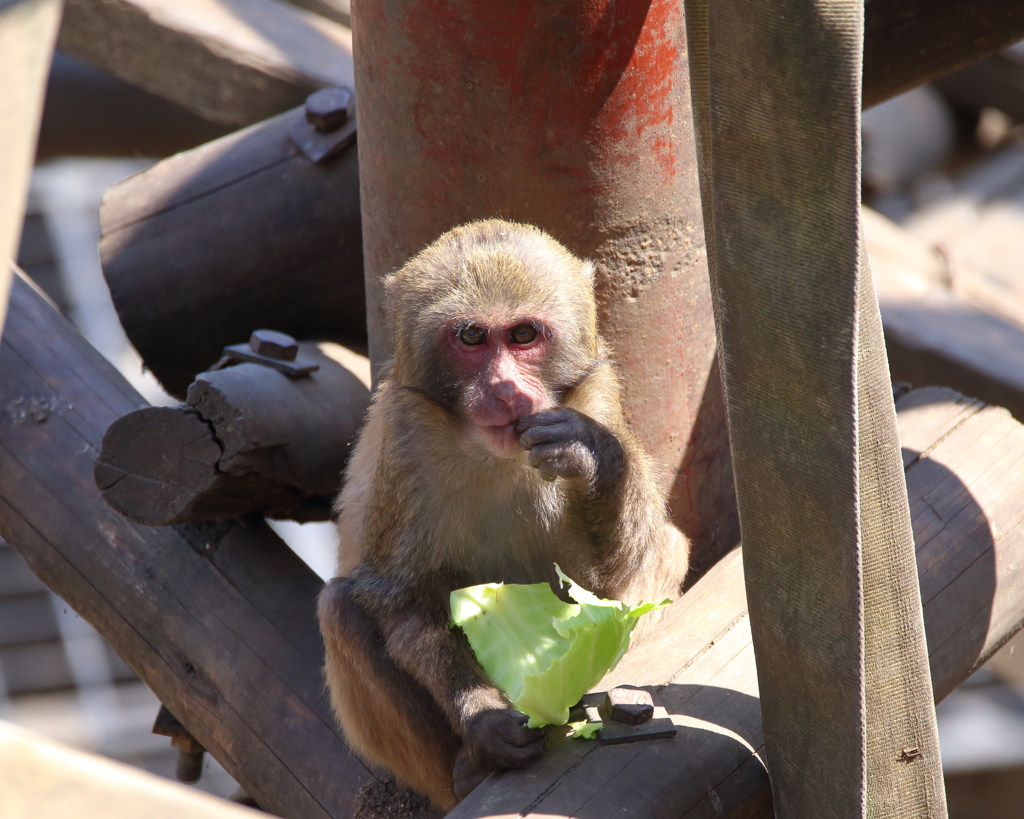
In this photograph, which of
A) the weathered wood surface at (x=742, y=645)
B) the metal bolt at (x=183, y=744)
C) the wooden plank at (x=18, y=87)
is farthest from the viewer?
the metal bolt at (x=183, y=744)

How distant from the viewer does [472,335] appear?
248 centimetres

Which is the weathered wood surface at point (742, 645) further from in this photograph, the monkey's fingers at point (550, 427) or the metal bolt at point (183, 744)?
the metal bolt at point (183, 744)

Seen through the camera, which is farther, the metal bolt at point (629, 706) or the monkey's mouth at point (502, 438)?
the monkey's mouth at point (502, 438)

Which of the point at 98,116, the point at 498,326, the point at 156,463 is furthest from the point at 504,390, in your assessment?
the point at 98,116

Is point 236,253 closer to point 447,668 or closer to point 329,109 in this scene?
point 329,109

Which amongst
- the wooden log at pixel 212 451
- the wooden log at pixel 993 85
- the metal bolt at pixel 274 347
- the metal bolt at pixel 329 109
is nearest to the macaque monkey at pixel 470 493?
the wooden log at pixel 212 451

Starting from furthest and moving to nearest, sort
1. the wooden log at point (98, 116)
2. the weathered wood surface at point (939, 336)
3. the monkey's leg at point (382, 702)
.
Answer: the wooden log at point (98, 116), the weathered wood surface at point (939, 336), the monkey's leg at point (382, 702)

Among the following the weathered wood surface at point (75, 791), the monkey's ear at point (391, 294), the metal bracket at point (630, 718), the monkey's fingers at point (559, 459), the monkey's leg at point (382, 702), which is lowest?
the monkey's leg at point (382, 702)

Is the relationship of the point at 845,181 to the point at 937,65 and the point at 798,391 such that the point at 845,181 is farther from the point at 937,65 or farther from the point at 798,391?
the point at 937,65

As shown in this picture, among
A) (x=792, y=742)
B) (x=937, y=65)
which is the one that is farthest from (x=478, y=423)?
(x=937, y=65)

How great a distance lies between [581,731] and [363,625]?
67 centimetres

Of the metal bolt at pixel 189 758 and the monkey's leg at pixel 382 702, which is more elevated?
the monkey's leg at pixel 382 702

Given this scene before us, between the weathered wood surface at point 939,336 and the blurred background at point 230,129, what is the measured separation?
2 centimetres

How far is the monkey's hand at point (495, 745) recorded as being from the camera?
2143mm
